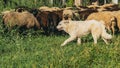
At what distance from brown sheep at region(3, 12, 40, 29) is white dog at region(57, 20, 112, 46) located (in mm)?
2981

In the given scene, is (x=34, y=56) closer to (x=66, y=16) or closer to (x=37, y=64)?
(x=37, y=64)

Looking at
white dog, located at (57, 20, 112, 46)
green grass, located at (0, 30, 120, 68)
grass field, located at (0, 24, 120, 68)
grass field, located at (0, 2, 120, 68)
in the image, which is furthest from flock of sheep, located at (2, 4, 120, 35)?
green grass, located at (0, 30, 120, 68)

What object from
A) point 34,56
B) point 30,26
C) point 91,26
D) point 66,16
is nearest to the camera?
point 34,56

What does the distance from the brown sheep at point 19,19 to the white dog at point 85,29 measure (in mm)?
2981

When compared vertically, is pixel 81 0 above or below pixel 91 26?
below

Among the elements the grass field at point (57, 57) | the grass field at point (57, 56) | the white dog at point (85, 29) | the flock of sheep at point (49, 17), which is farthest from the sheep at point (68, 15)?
the grass field at point (57, 57)

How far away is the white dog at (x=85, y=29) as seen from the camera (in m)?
12.7

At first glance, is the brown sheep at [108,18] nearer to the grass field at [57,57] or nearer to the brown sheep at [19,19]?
the brown sheep at [19,19]

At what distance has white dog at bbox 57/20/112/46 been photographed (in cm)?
1268

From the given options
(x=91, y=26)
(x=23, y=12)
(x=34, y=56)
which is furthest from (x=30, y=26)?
(x=34, y=56)

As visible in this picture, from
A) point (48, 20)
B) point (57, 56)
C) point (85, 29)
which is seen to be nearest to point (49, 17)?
point (48, 20)

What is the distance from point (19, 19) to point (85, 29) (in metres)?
3.80

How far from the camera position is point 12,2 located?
23.5 meters

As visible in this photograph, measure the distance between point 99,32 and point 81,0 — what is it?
14262 millimetres
